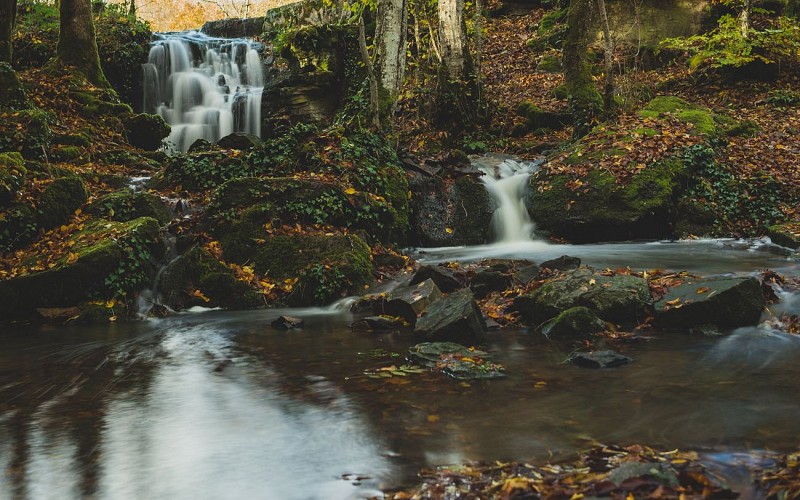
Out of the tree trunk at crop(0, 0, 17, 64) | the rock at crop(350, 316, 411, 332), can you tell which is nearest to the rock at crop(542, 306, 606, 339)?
the rock at crop(350, 316, 411, 332)

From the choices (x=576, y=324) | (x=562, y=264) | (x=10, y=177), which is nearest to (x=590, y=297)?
(x=576, y=324)

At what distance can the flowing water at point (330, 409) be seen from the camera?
342 centimetres

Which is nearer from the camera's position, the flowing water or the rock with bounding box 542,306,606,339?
the flowing water

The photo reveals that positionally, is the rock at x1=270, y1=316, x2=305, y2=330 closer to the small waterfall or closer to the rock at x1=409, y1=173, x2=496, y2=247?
the rock at x1=409, y1=173, x2=496, y2=247

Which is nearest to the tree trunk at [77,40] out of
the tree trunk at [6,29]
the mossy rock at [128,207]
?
the tree trunk at [6,29]

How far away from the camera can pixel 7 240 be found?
8.52m

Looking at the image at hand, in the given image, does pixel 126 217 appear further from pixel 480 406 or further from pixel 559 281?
pixel 480 406

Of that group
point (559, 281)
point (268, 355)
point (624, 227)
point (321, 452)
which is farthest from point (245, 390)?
point (624, 227)

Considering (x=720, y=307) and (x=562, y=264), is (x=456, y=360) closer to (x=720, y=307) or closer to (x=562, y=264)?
(x=720, y=307)

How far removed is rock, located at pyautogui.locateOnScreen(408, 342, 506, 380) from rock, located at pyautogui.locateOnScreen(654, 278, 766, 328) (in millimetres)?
2124

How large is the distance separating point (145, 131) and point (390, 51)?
22.7 ft

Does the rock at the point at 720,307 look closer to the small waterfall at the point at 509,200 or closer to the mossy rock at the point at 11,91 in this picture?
the small waterfall at the point at 509,200

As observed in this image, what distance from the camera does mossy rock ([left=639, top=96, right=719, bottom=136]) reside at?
13.3 metres

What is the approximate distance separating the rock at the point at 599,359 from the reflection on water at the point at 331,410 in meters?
0.09
